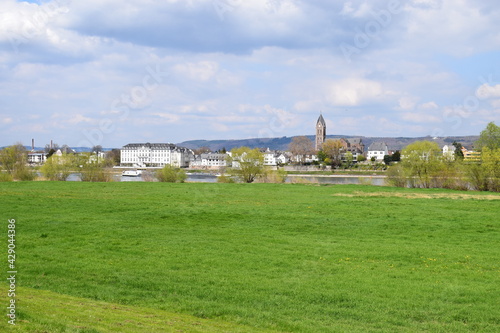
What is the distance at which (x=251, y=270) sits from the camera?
1473 cm

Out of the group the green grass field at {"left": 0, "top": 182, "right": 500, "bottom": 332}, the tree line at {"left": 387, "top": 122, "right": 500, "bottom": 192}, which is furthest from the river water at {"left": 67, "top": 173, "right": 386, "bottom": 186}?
the green grass field at {"left": 0, "top": 182, "right": 500, "bottom": 332}

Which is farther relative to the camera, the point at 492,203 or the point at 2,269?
the point at 492,203

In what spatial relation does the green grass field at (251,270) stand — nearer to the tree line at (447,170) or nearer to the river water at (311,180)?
the tree line at (447,170)

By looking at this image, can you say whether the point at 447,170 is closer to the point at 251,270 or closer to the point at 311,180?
the point at 311,180

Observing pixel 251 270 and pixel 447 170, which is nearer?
pixel 251 270

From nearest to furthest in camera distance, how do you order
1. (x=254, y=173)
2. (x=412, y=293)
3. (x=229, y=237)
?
(x=412, y=293)
(x=229, y=237)
(x=254, y=173)

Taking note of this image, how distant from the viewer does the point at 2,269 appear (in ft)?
45.8

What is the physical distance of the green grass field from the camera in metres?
10.4

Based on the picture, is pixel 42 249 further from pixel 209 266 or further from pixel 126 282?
pixel 209 266

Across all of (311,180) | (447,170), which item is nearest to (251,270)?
(447,170)

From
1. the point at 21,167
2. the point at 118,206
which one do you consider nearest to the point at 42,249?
the point at 118,206

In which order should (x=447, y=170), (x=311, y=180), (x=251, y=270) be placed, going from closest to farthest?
(x=251, y=270) < (x=447, y=170) < (x=311, y=180)

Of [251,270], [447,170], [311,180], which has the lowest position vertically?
[311,180]

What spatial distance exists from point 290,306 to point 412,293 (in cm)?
356
